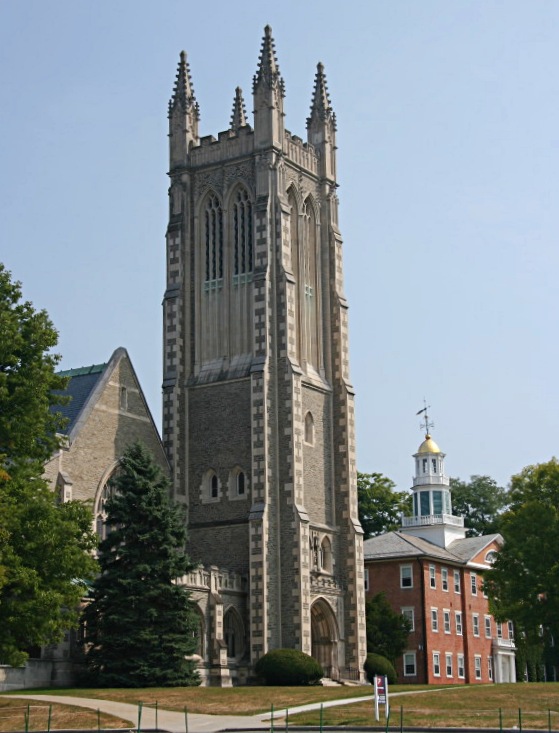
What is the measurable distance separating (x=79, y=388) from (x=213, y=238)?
1094 centimetres

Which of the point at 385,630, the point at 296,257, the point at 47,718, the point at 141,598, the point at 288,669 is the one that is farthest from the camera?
the point at 385,630

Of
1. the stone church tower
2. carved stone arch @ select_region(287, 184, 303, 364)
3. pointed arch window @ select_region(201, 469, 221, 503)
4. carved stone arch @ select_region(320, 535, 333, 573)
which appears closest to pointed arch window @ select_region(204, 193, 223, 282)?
the stone church tower

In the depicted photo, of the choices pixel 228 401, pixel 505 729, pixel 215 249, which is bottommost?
pixel 505 729

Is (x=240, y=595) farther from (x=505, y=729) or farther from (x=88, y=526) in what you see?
(x=505, y=729)

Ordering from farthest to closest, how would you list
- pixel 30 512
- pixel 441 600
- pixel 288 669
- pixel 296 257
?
pixel 441 600
pixel 296 257
pixel 288 669
pixel 30 512

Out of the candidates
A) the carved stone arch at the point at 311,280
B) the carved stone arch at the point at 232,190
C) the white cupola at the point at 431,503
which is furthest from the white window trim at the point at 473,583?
the carved stone arch at the point at 232,190

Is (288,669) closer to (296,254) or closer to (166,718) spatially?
(166,718)

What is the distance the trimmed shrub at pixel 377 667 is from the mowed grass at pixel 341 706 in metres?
11.3

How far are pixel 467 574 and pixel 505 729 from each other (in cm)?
4816

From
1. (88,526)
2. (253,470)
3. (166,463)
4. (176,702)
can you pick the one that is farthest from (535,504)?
(88,526)

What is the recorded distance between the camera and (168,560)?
4775 centimetres

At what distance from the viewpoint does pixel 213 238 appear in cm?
6303

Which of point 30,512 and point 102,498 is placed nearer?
point 30,512

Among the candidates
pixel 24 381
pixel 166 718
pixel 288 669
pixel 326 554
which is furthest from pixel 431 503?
pixel 24 381
